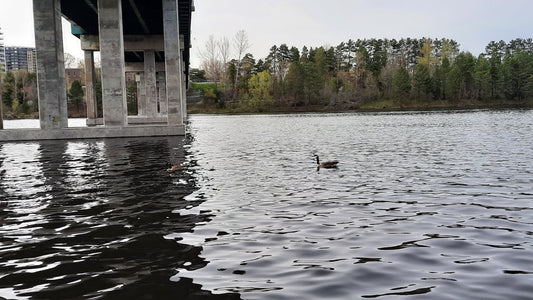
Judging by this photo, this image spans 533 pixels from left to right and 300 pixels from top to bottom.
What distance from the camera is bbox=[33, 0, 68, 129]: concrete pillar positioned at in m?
31.8

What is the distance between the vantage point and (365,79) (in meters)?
148

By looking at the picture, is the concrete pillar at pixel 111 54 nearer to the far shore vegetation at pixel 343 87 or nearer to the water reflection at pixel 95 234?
the water reflection at pixel 95 234

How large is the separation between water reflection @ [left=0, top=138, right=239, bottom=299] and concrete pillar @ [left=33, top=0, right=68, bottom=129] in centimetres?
1726

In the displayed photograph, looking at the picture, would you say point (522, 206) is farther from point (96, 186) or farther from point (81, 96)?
point (81, 96)

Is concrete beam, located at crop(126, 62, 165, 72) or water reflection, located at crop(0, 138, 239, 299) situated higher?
concrete beam, located at crop(126, 62, 165, 72)

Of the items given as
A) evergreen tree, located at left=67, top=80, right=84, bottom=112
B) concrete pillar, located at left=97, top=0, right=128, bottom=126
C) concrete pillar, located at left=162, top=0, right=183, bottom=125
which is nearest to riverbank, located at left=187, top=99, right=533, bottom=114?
evergreen tree, located at left=67, top=80, right=84, bottom=112

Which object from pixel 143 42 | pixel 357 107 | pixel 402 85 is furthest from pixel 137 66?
pixel 402 85

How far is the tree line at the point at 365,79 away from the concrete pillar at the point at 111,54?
99017 mm

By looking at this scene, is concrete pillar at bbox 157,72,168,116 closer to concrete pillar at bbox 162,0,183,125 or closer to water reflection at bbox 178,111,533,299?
concrete pillar at bbox 162,0,183,125

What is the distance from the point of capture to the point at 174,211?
10.0 m

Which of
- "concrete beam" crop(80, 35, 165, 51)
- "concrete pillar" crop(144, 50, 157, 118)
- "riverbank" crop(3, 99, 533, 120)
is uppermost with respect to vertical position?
"concrete beam" crop(80, 35, 165, 51)

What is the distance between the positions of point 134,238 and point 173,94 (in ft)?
103

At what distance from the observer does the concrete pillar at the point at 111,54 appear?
31266 millimetres

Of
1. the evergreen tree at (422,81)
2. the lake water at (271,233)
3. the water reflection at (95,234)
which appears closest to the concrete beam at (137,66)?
the water reflection at (95,234)
